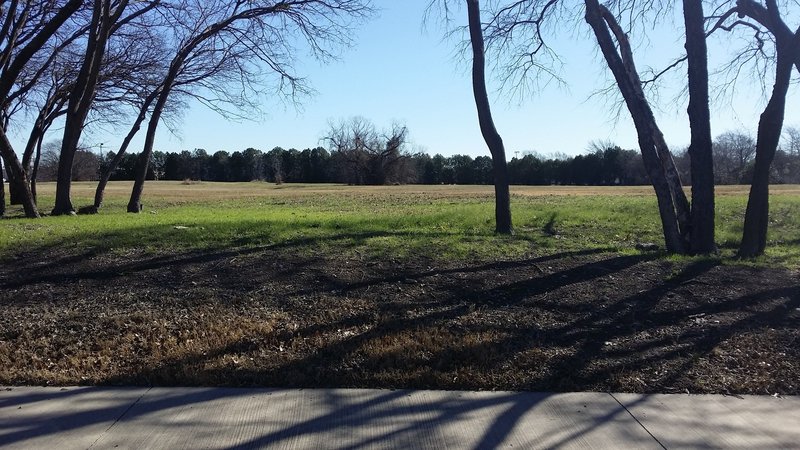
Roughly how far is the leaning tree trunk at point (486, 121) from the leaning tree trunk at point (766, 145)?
13.3 feet

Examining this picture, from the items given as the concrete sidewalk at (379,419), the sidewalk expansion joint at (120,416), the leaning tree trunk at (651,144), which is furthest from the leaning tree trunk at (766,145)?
the sidewalk expansion joint at (120,416)

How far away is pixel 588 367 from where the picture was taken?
5125mm

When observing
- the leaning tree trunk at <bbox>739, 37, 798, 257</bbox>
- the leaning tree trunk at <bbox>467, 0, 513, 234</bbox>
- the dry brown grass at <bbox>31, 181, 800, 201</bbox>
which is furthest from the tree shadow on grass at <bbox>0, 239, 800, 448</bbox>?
the dry brown grass at <bbox>31, 181, 800, 201</bbox>

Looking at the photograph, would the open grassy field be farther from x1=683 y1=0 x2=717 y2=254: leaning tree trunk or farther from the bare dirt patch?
x1=683 y1=0 x2=717 y2=254: leaning tree trunk

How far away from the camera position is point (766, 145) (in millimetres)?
9914

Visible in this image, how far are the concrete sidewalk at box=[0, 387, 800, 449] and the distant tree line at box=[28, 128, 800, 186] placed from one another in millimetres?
73117

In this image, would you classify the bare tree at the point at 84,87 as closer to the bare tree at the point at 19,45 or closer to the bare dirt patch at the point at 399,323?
the bare tree at the point at 19,45

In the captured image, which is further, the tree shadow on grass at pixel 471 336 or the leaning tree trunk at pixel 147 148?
the leaning tree trunk at pixel 147 148

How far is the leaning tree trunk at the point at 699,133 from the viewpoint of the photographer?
32.2 ft

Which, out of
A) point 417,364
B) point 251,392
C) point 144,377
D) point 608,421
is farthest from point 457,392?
point 144,377

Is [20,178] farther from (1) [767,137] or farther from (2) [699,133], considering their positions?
(1) [767,137]

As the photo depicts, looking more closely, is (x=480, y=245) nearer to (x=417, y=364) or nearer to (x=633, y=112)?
(x=633, y=112)

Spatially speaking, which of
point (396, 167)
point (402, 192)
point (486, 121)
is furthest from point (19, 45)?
point (396, 167)

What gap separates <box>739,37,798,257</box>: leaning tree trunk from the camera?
9.88m
